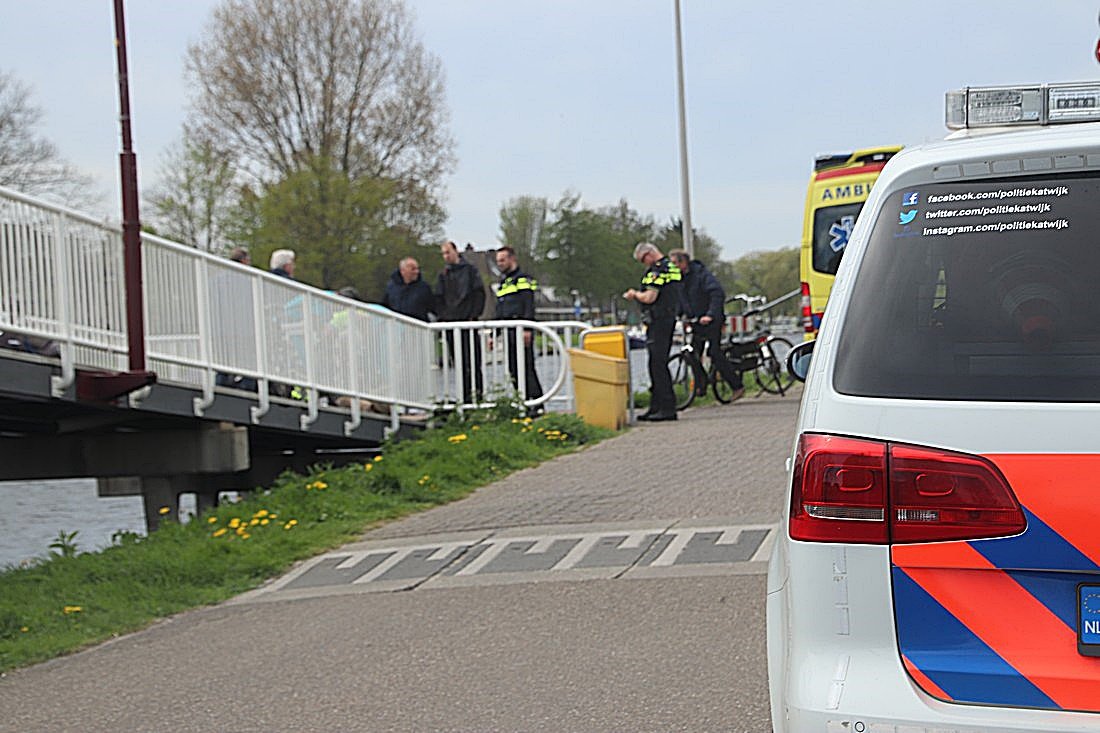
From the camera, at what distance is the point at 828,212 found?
59.4 feet

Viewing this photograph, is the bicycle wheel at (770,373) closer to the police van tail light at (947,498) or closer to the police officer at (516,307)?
the police officer at (516,307)

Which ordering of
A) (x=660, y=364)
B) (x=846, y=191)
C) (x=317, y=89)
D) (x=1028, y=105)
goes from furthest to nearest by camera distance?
(x=317, y=89) → (x=846, y=191) → (x=660, y=364) → (x=1028, y=105)

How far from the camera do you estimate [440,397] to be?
1572 centimetres

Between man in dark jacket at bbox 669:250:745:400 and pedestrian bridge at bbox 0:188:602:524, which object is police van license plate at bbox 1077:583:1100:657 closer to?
pedestrian bridge at bbox 0:188:602:524

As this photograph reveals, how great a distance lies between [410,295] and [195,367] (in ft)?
15.7

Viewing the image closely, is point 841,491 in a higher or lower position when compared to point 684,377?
higher

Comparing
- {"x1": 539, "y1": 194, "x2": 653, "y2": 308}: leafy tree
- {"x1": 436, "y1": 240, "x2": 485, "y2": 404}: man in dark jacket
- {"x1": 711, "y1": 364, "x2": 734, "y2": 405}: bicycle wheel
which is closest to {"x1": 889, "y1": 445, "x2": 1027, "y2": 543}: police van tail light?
{"x1": 436, "y1": 240, "x2": 485, "y2": 404}: man in dark jacket

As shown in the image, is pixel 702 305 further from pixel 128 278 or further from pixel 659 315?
pixel 128 278

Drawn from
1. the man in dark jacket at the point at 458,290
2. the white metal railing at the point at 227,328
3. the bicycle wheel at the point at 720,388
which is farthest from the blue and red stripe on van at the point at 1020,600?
the bicycle wheel at the point at 720,388

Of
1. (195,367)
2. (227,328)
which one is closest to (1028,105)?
(195,367)

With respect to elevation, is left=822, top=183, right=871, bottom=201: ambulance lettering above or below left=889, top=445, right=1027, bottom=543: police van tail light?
above

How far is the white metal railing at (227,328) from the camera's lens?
10797 millimetres

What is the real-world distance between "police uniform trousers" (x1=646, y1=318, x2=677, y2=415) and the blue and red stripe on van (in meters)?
13.2

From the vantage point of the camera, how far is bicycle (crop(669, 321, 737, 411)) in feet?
61.7
